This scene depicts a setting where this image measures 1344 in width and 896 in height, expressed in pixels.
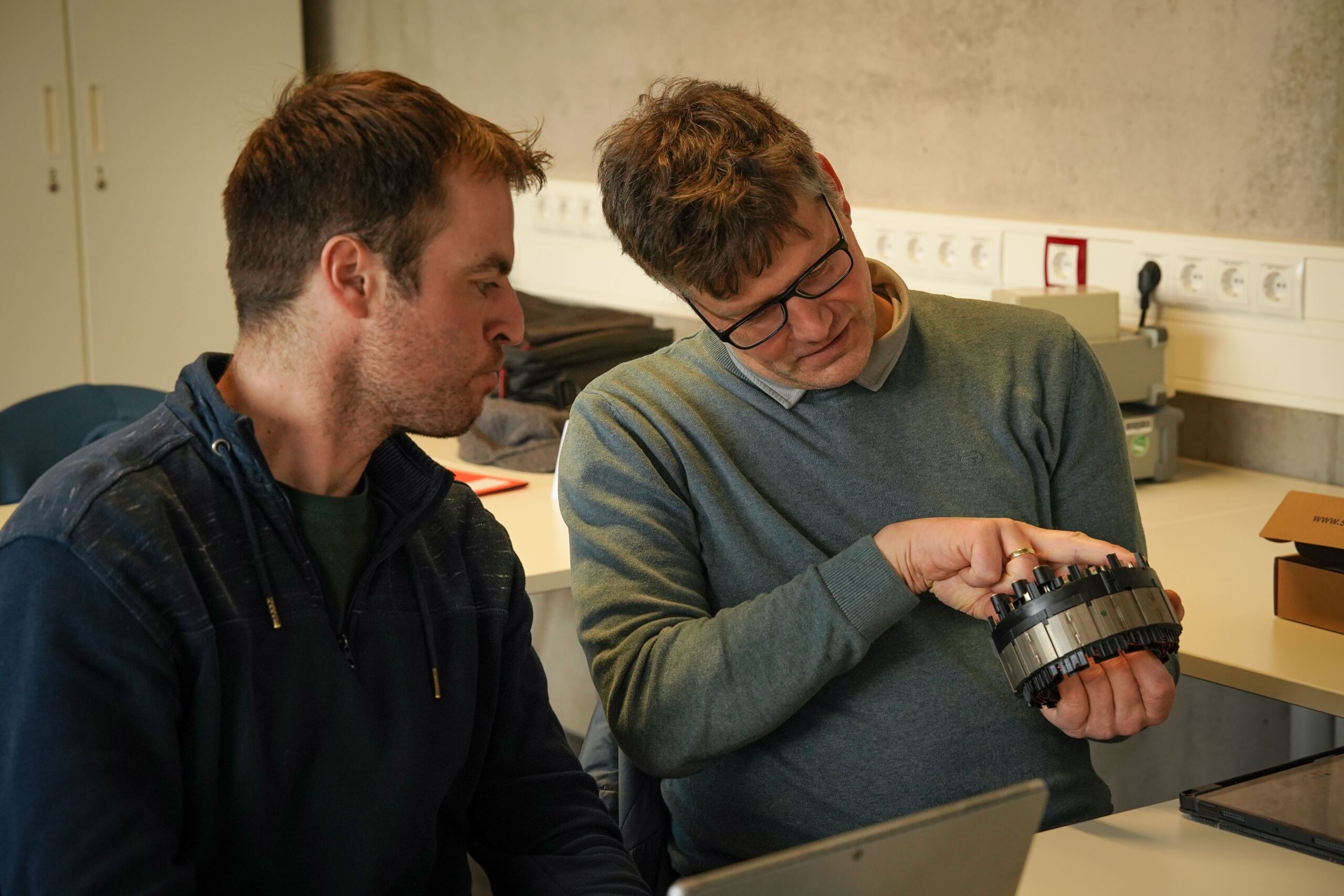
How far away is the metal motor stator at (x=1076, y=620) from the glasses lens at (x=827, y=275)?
0.39m

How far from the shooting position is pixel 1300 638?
1.54 m

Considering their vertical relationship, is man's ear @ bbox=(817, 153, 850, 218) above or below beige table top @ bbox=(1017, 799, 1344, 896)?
above

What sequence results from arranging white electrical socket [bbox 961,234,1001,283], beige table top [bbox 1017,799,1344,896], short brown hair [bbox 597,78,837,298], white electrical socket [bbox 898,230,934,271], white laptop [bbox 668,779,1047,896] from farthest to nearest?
white electrical socket [bbox 898,230,934,271], white electrical socket [bbox 961,234,1001,283], short brown hair [bbox 597,78,837,298], beige table top [bbox 1017,799,1344,896], white laptop [bbox 668,779,1047,896]

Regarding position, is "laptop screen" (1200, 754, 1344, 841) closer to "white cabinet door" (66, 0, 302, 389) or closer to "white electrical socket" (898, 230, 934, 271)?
"white electrical socket" (898, 230, 934, 271)

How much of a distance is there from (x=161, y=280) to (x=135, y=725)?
11.8 ft

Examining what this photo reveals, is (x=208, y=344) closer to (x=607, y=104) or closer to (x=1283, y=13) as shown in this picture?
(x=607, y=104)

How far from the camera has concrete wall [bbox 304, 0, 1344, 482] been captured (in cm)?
213

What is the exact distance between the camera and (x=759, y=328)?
1382 mm

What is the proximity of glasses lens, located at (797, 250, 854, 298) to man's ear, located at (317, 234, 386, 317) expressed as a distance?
0.47 m

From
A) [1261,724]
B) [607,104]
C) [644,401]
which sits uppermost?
[607,104]

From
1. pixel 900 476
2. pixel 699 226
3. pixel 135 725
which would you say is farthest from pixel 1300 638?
pixel 135 725

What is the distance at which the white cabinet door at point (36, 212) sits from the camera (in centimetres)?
388

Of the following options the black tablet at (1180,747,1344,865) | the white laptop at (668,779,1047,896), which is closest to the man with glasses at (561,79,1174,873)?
the black tablet at (1180,747,1344,865)

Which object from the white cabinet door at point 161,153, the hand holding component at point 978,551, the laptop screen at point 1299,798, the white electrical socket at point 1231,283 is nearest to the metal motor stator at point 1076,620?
the hand holding component at point 978,551
